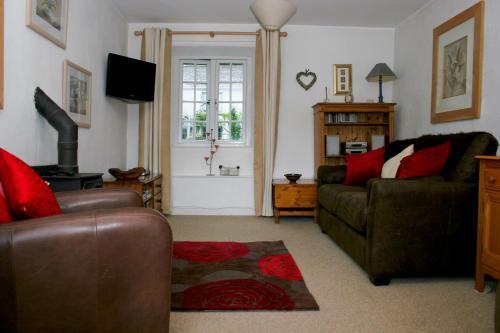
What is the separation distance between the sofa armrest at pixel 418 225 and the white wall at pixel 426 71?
1.08 metres

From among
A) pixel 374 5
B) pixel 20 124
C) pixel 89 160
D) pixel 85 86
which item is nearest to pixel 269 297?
pixel 20 124

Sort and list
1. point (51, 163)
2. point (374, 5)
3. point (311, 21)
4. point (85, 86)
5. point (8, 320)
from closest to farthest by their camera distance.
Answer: point (8, 320) < point (51, 163) < point (85, 86) < point (374, 5) < point (311, 21)

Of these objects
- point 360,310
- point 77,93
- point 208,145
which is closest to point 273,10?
point 77,93

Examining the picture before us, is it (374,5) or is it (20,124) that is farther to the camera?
(374,5)

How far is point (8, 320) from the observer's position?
1.18m

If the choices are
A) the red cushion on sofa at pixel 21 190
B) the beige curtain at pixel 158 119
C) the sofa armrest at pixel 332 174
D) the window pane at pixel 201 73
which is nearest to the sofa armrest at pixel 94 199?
the red cushion on sofa at pixel 21 190

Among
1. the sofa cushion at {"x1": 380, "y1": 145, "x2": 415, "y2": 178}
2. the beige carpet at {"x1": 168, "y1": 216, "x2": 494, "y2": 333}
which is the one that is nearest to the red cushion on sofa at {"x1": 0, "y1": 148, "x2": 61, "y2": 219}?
the beige carpet at {"x1": 168, "y1": 216, "x2": 494, "y2": 333}

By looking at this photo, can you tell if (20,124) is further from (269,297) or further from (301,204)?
(301,204)

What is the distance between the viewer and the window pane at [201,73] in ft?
17.1

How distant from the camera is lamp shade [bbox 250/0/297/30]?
2.94m

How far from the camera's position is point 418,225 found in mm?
2381

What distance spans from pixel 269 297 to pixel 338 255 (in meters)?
1.15

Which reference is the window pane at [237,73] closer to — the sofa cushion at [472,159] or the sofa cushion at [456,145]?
the sofa cushion at [456,145]

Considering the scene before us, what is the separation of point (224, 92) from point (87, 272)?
422cm
